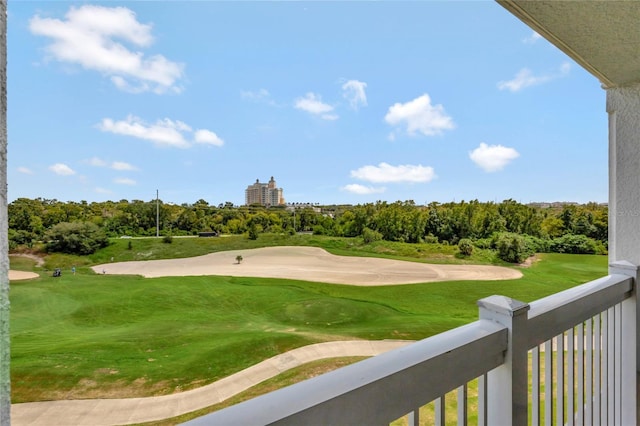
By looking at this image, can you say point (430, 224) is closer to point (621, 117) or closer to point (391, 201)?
point (391, 201)

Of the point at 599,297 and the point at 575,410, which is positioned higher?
the point at 599,297

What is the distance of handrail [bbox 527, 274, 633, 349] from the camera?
0.91 m

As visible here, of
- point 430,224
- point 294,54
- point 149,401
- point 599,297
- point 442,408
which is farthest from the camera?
point 430,224

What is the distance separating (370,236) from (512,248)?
891mm

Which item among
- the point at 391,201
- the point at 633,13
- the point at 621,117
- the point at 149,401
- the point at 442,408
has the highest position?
the point at 633,13

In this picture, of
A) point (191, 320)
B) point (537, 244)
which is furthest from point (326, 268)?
point (537, 244)

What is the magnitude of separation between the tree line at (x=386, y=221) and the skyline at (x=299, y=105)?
0.05 m

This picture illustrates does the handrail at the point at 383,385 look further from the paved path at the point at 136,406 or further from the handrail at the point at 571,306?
the paved path at the point at 136,406

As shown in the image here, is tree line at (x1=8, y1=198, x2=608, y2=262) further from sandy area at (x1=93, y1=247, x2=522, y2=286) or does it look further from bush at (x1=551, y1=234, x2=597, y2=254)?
sandy area at (x1=93, y1=247, x2=522, y2=286)

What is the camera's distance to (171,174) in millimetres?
1392

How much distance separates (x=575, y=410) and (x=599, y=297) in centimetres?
42

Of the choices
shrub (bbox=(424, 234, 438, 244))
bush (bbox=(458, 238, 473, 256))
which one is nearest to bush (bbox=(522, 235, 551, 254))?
bush (bbox=(458, 238, 473, 256))

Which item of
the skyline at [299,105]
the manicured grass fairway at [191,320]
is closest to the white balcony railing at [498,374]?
the manicured grass fairway at [191,320]

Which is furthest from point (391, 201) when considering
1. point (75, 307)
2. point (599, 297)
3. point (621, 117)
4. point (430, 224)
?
point (75, 307)
